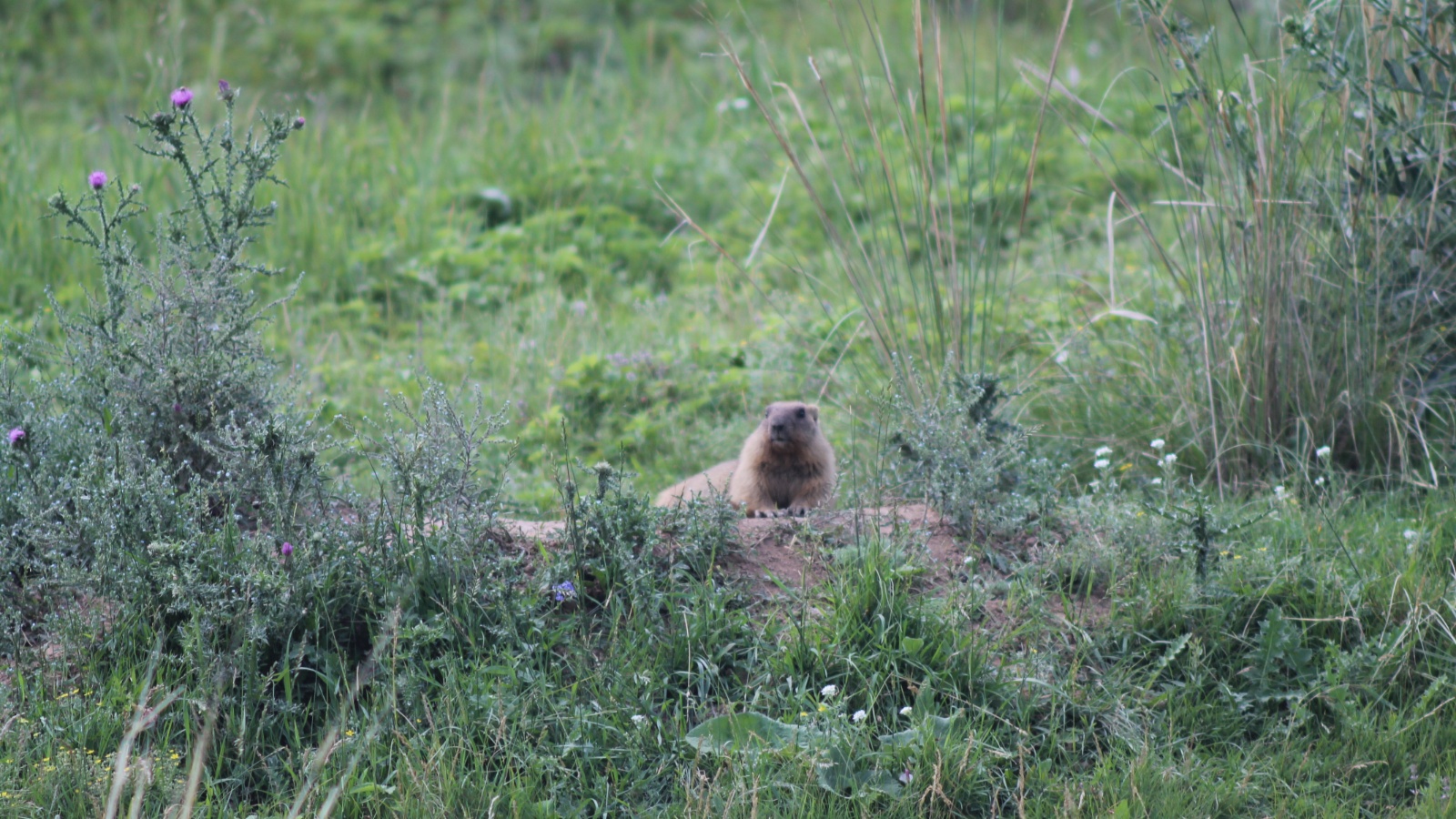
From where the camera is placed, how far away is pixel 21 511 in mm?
3797

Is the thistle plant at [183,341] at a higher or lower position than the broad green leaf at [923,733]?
higher

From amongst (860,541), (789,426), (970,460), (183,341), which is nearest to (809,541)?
(860,541)

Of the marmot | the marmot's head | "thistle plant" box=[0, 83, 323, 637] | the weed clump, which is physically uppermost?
"thistle plant" box=[0, 83, 323, 637]

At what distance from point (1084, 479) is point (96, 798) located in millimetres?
3629

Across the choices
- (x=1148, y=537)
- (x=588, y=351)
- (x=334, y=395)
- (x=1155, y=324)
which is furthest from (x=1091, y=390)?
(x=334, y=395)

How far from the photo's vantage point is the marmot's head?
520 centimetres

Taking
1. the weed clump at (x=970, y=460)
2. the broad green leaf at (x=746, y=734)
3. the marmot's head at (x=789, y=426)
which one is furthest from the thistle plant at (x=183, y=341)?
the weed clump at (x=970, y=460)

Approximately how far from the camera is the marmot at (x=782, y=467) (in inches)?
206

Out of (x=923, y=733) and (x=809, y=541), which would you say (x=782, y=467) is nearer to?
(x=809, y=541)

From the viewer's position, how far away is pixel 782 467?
535 cm

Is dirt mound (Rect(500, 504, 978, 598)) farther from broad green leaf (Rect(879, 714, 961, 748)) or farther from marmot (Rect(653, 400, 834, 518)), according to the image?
marmot (Rect(653, 400, 834, 518))

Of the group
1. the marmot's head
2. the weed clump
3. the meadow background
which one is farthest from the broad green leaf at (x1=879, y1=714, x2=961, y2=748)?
the marmot's head

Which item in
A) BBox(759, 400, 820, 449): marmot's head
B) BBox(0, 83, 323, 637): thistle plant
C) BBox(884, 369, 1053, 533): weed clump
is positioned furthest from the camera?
BBox(759, 400, 820, 449): marmot's head

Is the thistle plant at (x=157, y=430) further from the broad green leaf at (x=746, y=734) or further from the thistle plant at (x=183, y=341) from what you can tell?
the broad green leaf at (x=746, y=734)
